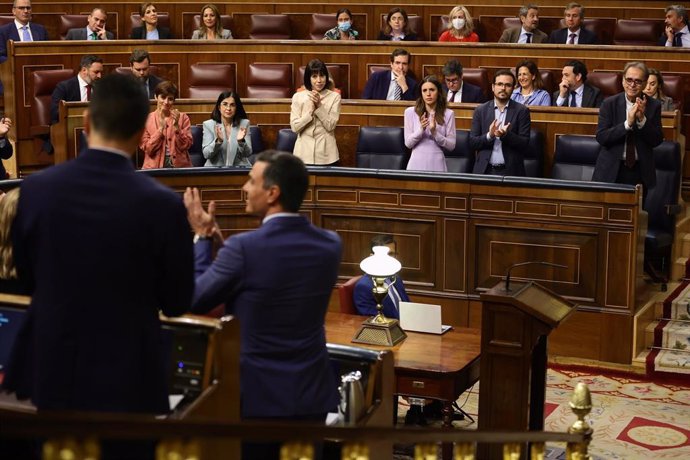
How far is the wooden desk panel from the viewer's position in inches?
240

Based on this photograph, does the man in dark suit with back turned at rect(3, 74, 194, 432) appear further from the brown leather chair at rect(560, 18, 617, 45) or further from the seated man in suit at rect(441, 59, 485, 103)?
the brown leather chair at rect(560, 18, 617, 45)

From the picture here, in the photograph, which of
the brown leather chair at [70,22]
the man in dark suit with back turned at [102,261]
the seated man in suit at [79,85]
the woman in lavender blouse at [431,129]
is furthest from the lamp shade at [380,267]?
the brown leather chair at [70,22]

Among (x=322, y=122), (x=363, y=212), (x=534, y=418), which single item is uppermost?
(x=322, y=122)

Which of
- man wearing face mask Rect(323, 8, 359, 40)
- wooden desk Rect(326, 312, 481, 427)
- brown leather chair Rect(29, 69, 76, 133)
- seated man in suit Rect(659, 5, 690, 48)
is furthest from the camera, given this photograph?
man wearing face mask Rect(323, 8, 359, 40)

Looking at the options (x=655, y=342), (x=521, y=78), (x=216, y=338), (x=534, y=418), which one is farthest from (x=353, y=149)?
(x=216, y=338)

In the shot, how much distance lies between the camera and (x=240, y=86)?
8922 millimetres

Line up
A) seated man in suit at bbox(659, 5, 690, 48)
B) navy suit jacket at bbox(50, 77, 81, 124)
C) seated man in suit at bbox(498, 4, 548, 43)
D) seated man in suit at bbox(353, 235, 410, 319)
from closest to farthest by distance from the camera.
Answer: seated man in suit at bbox(353, 235, 410, 319), navy suit jacket at bbox(50, 77, 81, 124), seated man in suit at bbox(659, 5, 690, 48), seated man in suit at bbox(498, 4, 548, 43)

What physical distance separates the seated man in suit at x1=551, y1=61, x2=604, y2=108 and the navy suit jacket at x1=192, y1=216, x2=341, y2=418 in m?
5.24

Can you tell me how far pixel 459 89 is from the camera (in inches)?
313

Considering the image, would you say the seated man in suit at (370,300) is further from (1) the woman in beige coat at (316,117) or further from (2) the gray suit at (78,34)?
(2) the gray suit at (78,34)

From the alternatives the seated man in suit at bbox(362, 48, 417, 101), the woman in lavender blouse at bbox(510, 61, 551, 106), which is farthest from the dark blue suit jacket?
the seated man in suit at bbox(362, 48, 417, 101)

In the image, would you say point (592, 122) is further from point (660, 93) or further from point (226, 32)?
point (226, 32)

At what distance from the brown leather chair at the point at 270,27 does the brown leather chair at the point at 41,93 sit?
2.20 meters

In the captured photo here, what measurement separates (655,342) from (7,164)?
4982 mm
